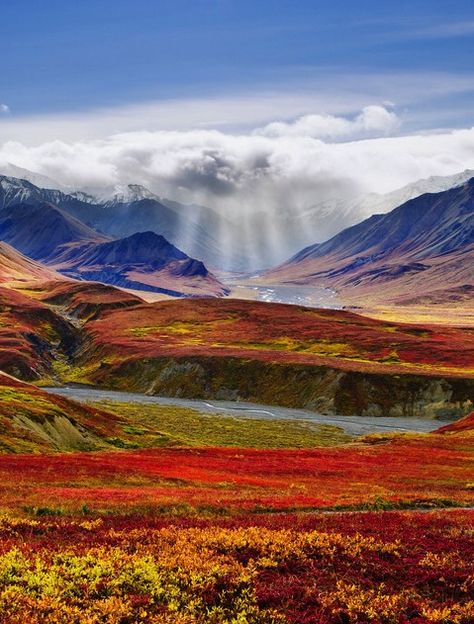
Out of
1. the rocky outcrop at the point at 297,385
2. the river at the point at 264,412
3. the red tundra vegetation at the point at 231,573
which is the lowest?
the river at the point at 264,412

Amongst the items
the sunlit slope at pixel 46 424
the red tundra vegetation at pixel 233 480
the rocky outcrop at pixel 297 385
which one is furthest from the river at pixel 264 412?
the red tundra vegetation at pixel 233 480

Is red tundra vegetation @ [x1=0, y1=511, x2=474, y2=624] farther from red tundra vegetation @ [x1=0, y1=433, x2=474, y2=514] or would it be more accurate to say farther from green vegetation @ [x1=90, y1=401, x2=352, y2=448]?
green vegetation @ [x1=90, y1=401, x2=352, y2=448]

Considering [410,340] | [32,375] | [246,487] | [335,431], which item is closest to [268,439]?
[335,431]

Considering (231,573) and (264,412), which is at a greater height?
(231,573)

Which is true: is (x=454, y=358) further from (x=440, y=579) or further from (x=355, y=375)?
(x=440, y=579)

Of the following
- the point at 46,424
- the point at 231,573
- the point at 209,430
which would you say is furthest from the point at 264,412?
the point at 231,573

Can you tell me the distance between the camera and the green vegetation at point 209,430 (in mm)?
90850

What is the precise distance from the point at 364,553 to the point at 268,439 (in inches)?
3370

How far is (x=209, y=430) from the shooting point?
11194cm

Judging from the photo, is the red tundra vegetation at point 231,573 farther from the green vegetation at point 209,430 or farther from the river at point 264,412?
the river at point 264,412

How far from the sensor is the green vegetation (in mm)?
90850

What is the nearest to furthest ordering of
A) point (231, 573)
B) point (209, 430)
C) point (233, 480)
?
point (231, 573) < point (233, 480) < point (209, 430)

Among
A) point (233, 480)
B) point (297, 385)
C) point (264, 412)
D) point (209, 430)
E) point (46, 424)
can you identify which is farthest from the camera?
point (297, 385)

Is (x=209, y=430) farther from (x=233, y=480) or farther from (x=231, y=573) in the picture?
(x=231, y=573)
